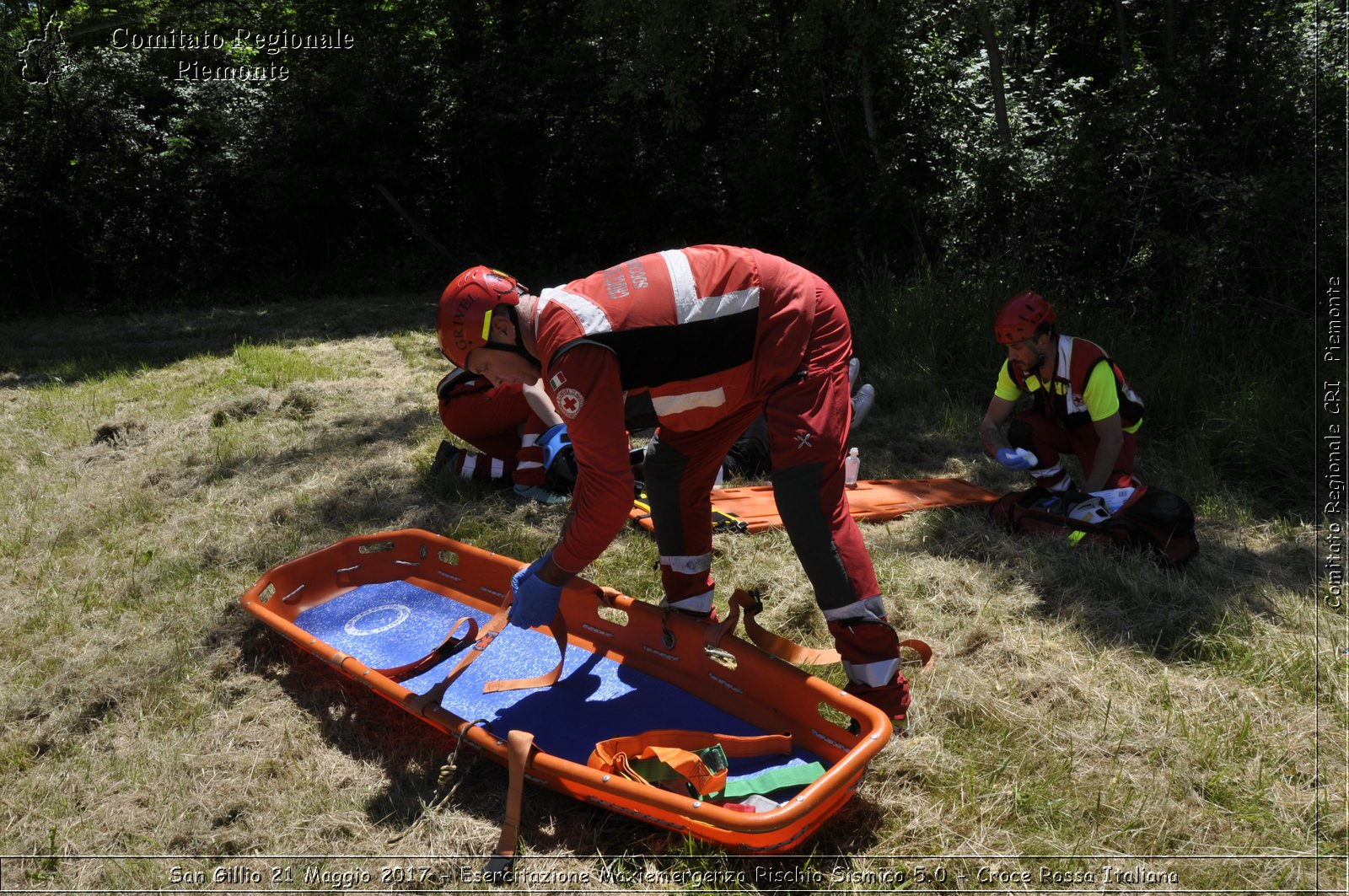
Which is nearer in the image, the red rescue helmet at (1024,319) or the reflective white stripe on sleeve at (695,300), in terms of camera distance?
the reflective white stripe on sleeve at (695,300)

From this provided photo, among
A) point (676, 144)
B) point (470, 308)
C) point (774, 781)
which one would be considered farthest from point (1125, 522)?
point (676, 144)

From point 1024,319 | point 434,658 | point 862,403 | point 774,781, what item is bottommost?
point 774,781

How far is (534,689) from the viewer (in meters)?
3.54

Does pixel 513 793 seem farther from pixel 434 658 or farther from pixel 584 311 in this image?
pixel 584 311

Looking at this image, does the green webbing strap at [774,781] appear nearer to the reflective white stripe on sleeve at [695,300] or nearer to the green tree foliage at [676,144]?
the reflective white stripe on sleeve at [695,300]

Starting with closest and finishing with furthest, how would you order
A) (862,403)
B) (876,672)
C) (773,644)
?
(876,672)
(773,644)
(862,403)

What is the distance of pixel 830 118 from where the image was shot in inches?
402

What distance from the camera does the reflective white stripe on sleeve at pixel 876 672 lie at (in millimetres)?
3039

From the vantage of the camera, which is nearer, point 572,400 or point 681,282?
point 572,400

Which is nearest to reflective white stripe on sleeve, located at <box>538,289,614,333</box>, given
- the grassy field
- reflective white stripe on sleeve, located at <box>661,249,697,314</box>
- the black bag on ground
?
reflective white stripe on sleeve, located at <box>661,249,697,314</box>

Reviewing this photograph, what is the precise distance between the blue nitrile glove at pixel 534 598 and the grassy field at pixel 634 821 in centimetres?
61

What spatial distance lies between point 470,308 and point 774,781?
169 cm

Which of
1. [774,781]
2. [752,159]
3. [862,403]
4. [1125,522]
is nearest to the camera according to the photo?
[774,781]

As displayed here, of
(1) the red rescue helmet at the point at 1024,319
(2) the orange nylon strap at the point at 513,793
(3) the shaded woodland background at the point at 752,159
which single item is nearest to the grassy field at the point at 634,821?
(2) the orange nylon strap at the point at 513,793
